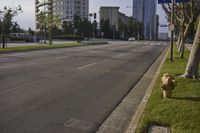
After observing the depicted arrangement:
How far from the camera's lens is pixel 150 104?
29.5 feet

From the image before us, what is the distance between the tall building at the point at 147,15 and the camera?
444 feet

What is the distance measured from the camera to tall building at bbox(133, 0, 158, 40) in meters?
135

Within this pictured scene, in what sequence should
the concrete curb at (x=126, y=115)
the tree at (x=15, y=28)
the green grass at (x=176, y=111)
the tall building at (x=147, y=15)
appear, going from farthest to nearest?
the tall building at (x=147, y=15), the tree at (x=15, y=28), the concrete curb at (x=126, y=115), the green grass at (x=176, y=111)

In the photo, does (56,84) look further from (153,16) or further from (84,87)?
(153,16)

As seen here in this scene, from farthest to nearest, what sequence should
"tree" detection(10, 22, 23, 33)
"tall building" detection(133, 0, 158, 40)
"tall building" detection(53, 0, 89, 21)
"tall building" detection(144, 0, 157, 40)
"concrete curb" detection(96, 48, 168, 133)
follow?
1. "tall building" detection(53, 0, 89, 21)
2. "tall building" detection(144, 0, 157, 40)
3. "tall building" detection(133, 0, 158, 40)
4. "tree" detection(10, 22, 23, 33)
5. "concrete curb" detection(96, 48, 168, 133)

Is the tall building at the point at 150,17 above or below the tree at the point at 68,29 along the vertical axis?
above

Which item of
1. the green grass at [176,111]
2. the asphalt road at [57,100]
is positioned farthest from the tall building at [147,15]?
the green grass at [176,111]

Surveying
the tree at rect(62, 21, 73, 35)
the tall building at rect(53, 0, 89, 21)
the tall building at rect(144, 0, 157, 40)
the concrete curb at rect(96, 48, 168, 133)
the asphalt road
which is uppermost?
the tall building at rect(53, 0, 89, 21)

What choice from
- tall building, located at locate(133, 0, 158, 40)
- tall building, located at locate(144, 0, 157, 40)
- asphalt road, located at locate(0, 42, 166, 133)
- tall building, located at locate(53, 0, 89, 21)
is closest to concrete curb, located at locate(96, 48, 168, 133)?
asphalt road, located at locate(0, 42, 166, 133)

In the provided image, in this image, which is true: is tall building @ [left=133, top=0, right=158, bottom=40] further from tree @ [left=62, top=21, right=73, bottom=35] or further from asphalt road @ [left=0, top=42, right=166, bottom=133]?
asphalt road @ [left=0, top=42, right=166, bottom=133]

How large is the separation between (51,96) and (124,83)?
4130 millimetres

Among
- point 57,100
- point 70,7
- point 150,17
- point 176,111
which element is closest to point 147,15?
point 150,17

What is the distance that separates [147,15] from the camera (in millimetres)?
147625

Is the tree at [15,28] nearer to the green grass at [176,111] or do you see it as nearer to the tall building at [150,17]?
the tall building at [150,17]
